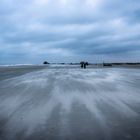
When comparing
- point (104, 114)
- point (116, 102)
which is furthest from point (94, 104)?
point (104, 114)

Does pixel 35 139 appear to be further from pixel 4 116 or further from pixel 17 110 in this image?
pixel 17 110

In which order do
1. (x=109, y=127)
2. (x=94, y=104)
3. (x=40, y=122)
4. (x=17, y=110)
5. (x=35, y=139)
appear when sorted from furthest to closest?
(x=94, y=104) → (x=17, y=110) → (x=40, y=122) → (x=109, y=127) → (x=35, y=139)

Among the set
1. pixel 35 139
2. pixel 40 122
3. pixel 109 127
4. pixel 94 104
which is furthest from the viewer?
pixel 94 104

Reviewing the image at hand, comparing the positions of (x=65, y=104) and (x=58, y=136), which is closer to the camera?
(x=58, y=136)

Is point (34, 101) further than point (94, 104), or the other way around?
point (34, 101)

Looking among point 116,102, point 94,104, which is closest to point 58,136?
point 94,104

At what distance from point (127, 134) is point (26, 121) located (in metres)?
2.92

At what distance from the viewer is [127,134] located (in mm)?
5512

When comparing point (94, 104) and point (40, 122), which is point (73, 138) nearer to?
point (40, 122)

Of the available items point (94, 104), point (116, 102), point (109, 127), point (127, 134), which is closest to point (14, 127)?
point (109, 127)

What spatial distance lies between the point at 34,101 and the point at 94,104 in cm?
264

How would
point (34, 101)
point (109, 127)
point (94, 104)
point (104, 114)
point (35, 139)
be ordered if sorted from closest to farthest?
point (35, 139) → point (109, 127) → point (104, 114) → point (94, 104) → point (34, 101)

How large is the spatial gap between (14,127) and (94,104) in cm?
390

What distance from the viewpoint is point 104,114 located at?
759 centimetres
